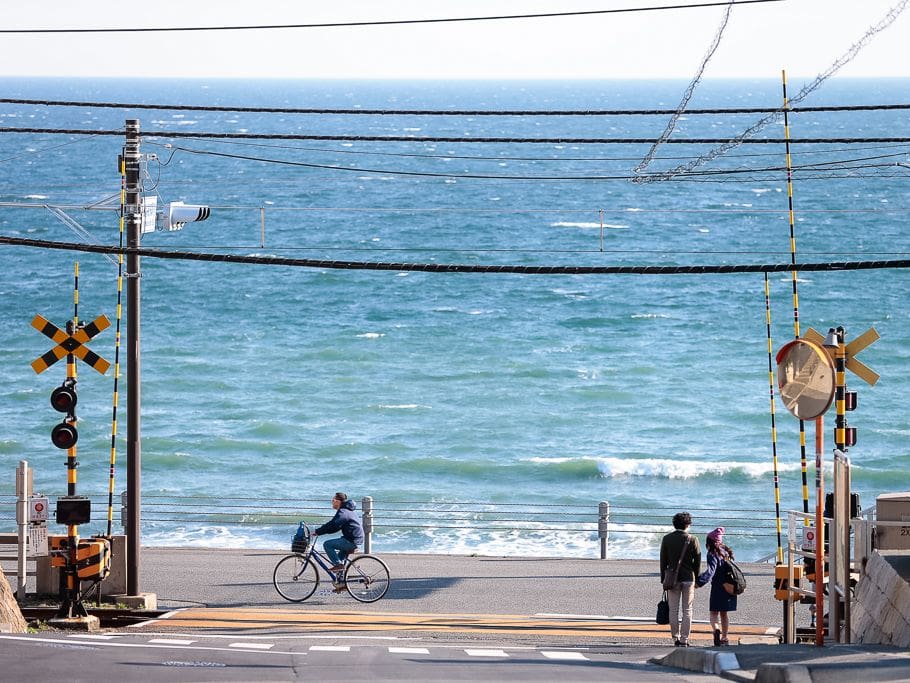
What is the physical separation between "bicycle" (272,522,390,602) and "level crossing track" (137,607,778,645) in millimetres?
698

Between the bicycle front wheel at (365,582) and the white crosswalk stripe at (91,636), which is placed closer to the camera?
the white crosswalk stripe at (91,636)

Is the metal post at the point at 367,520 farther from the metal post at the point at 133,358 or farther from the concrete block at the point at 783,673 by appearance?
the concrete block at the point at 783,673

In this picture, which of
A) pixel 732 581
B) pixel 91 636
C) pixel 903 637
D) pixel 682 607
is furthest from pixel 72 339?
pixel 903 637

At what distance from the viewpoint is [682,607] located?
14.5 meters

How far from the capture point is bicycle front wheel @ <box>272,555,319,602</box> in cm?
1736

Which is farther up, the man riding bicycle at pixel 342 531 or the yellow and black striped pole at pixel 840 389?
the yellow and black striped pole at pixel 840 389

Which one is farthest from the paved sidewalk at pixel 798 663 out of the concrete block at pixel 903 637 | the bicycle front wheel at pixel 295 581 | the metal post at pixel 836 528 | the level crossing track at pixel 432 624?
the bicycle front wheel at pixel 295 581

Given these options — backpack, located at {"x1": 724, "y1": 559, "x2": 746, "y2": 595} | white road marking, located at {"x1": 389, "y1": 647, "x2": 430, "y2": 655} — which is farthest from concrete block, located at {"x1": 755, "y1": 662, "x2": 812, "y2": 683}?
backpack, located at {"x1": 724, "y1": 559, "x2": 746, "y2": 595}

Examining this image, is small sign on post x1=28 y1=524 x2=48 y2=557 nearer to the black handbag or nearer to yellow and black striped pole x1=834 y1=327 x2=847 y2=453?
the black handbag

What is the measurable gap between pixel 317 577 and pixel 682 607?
5.43m

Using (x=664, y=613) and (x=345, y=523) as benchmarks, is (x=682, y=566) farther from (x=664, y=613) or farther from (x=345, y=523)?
(x=345, y=523)

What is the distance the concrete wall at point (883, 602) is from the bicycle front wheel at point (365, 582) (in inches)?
261

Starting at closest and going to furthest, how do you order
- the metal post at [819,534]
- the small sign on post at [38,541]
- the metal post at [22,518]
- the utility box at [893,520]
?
the metal post at [819,534], the utility box at [893,520], the metal post at [22,518], the small sign on post at [38,541]

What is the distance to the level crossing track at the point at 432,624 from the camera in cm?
1538
